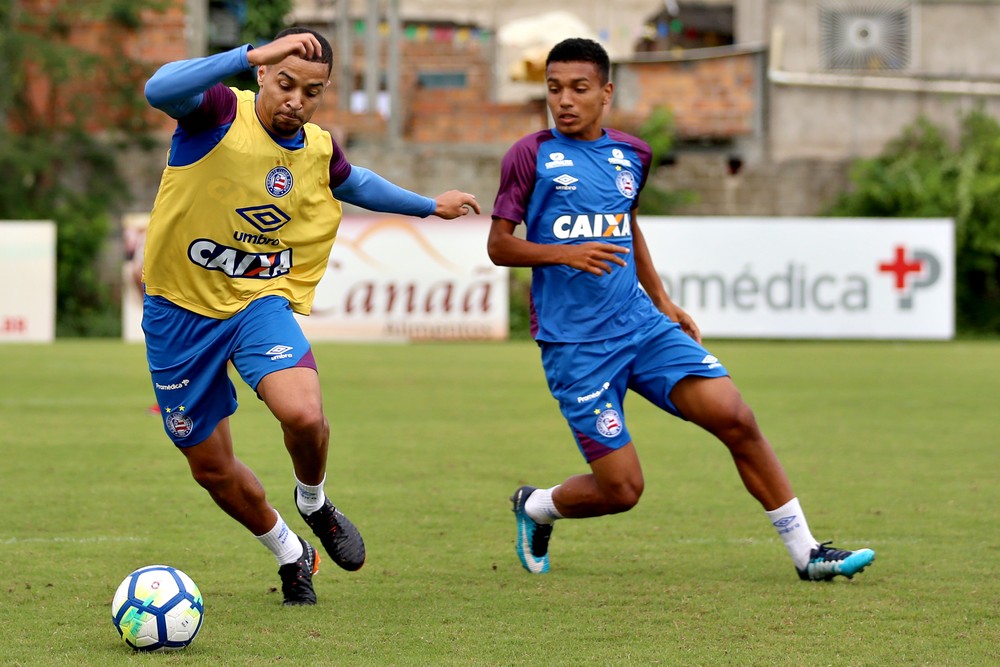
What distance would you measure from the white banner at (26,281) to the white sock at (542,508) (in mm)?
17972

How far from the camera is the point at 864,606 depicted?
221 inches

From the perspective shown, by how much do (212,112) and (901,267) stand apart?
19107mm

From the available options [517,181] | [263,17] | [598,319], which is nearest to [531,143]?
[517,181]

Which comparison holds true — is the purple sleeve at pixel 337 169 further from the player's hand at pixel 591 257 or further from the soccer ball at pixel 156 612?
the soccer ball at pixel 156 612

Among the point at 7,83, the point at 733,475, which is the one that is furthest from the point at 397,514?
the point at 7,83

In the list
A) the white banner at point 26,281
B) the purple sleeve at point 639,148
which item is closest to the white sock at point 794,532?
the purple sleeve at point 639,148

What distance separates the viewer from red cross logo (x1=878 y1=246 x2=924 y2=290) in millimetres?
23031

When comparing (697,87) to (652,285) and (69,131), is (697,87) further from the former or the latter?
(652,285)

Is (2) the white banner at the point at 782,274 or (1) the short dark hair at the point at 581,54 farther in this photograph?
(2) the white banner at the point at 782,274

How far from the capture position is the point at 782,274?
2306 centimetres

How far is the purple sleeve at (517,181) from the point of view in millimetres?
6219

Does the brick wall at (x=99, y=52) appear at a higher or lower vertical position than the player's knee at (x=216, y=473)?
higher

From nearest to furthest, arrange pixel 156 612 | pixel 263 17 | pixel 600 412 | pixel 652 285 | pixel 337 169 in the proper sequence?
pixel 156 612
pixel 337 169
pixel 600 412
pixel 652 285
pixel 263 17

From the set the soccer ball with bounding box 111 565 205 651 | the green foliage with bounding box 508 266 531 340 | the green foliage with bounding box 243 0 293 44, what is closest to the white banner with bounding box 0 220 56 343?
the green foliage with bounding box 508 266 531 340
